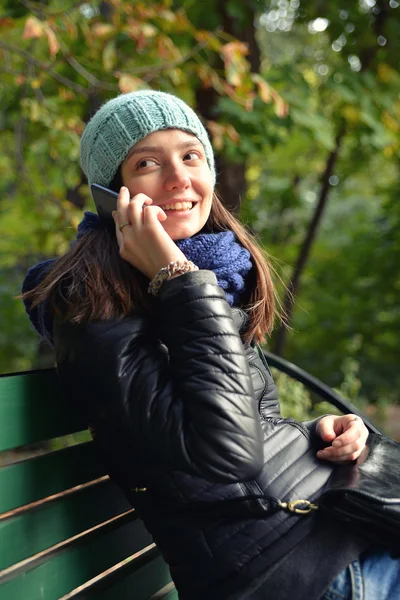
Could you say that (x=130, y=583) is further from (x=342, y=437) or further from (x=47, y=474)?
(x=342, y=437)

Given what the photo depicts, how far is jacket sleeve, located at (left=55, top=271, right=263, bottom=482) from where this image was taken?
148cm

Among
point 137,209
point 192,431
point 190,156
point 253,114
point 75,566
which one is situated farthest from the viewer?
point 253,114

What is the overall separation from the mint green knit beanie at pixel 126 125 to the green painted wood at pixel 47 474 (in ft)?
2.65

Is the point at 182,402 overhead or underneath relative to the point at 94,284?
underneath

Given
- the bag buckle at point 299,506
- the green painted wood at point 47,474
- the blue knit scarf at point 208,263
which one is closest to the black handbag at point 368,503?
the bag buckle at point 299,506

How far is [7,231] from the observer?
631cm

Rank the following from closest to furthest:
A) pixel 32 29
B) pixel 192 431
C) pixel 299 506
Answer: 1. pixel 192 431
2. pixel 299 506
3. pixel 32 29

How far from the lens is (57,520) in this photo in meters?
1.78

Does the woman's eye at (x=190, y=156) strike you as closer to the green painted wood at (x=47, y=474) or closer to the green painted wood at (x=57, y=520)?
the green painted wood at (x=47, y=474)

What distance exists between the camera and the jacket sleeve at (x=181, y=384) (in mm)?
1482

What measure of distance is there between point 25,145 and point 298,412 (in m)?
3.06

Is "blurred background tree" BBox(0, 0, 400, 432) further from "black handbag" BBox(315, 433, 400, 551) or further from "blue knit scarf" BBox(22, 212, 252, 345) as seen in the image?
"black handbag" BBox(315, 433, 400, 551)

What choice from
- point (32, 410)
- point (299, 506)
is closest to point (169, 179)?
point (32, 410)

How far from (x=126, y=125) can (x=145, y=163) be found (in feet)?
0.39
